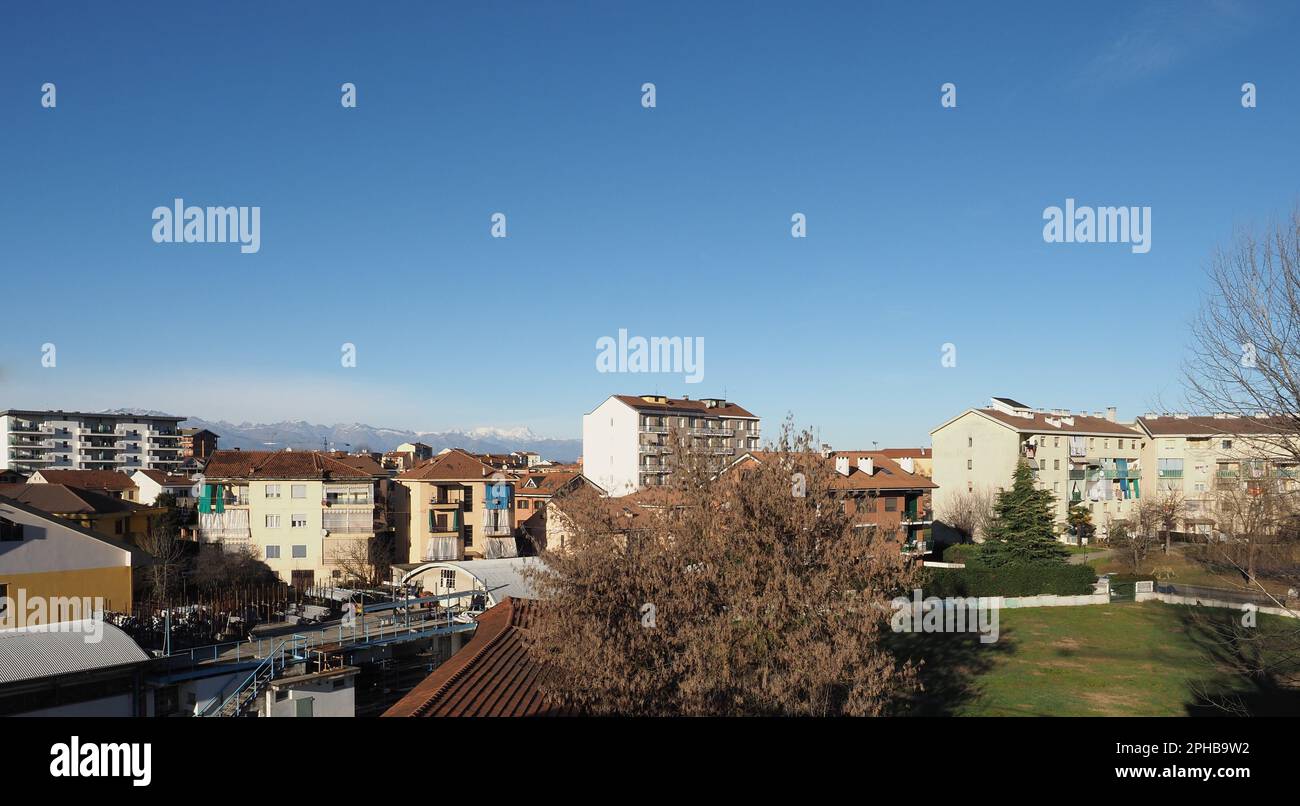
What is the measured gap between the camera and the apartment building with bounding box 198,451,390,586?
1848 inches

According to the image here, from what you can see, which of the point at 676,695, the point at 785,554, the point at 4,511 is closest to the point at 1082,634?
the point at 785,554

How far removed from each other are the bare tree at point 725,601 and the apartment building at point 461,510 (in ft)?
124

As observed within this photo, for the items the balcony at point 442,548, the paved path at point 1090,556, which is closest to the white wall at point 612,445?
the balcony at point 442,548

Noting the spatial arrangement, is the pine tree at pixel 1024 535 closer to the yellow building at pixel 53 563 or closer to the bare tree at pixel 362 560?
the bare tree at pixel 362 560

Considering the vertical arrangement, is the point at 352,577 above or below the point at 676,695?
below

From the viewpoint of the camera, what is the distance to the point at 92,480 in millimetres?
62094

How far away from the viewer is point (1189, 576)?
43688 millimetres

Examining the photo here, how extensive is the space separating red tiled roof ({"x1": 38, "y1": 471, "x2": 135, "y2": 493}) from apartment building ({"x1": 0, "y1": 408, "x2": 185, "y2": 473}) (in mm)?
40587

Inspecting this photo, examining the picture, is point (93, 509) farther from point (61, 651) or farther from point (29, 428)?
point (29, 428)

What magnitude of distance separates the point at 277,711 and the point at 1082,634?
29.9 metres
